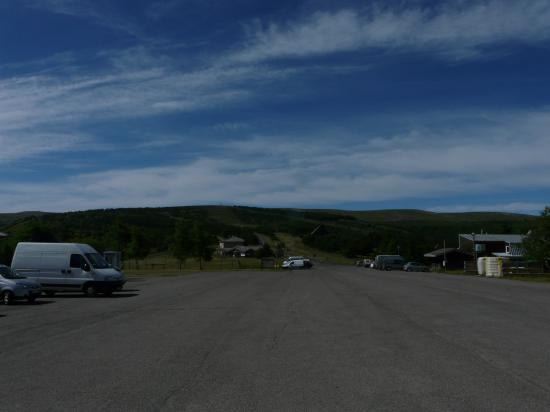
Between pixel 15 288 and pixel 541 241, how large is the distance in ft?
163

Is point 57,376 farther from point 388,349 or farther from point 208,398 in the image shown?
point 388,349

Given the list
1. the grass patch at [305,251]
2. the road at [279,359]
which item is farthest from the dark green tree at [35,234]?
the grass patch at [305,251]

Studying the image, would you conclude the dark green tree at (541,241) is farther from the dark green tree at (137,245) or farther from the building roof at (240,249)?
the building roof at (240,249)

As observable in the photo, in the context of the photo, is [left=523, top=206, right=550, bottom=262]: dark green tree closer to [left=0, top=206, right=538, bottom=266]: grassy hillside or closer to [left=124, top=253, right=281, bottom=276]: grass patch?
[left=124, top=253, right=281, bottom=276]: grass patch

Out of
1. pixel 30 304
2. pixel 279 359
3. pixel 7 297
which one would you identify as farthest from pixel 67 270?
pixel 279 359

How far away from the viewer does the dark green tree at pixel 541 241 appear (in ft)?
195

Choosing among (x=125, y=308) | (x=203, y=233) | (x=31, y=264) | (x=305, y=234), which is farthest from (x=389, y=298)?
(x=305, y=234)

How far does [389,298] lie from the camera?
982 inches

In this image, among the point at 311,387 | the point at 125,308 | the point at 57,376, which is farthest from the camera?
the point at 125,308

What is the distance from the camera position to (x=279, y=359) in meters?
10.8

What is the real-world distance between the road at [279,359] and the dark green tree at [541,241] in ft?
139

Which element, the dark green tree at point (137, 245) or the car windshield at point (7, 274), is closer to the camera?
the car windshield at point (7, 274)

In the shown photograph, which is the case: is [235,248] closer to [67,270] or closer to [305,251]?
[305,251]

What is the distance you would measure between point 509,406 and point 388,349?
175 inches
